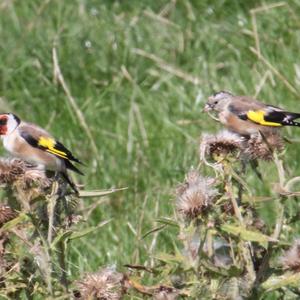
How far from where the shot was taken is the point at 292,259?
254cm

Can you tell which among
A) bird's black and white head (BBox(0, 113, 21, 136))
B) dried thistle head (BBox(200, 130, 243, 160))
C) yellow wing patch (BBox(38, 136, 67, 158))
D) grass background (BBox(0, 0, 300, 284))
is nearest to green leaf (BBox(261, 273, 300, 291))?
dried thistle head (BBox(200, 130, 243, 160))

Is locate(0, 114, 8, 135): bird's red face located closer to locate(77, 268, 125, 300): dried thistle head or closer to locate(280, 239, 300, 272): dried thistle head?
locate(77, 268, 125, 300): dried thistle head

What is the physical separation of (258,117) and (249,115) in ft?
0.14

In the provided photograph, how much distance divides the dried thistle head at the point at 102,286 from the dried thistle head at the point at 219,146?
0.36 metres

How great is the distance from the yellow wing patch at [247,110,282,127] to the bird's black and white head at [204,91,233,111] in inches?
5.9

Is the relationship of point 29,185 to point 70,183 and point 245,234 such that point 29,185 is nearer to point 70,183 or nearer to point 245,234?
point 70,183

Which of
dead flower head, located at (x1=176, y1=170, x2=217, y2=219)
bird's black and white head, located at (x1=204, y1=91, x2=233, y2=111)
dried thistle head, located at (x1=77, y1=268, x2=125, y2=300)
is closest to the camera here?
dead flower head, located at (x1=176, y1=170, x2=217, y2=219)

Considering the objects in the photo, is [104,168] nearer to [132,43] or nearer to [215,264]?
[132,43]

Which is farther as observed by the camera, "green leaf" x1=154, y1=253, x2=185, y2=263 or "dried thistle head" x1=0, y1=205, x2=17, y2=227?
"dried thistle head" x1=0, y1=205, x2=17, y2=227

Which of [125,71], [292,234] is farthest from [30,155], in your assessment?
[125,71]

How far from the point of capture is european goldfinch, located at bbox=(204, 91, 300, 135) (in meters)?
3.13

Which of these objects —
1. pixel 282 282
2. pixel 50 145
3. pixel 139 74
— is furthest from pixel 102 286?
pixel 139 74

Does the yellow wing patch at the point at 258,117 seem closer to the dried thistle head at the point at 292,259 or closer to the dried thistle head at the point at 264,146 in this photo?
the dried thistle head at the point at 264,146

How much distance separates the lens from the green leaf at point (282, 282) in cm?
242
